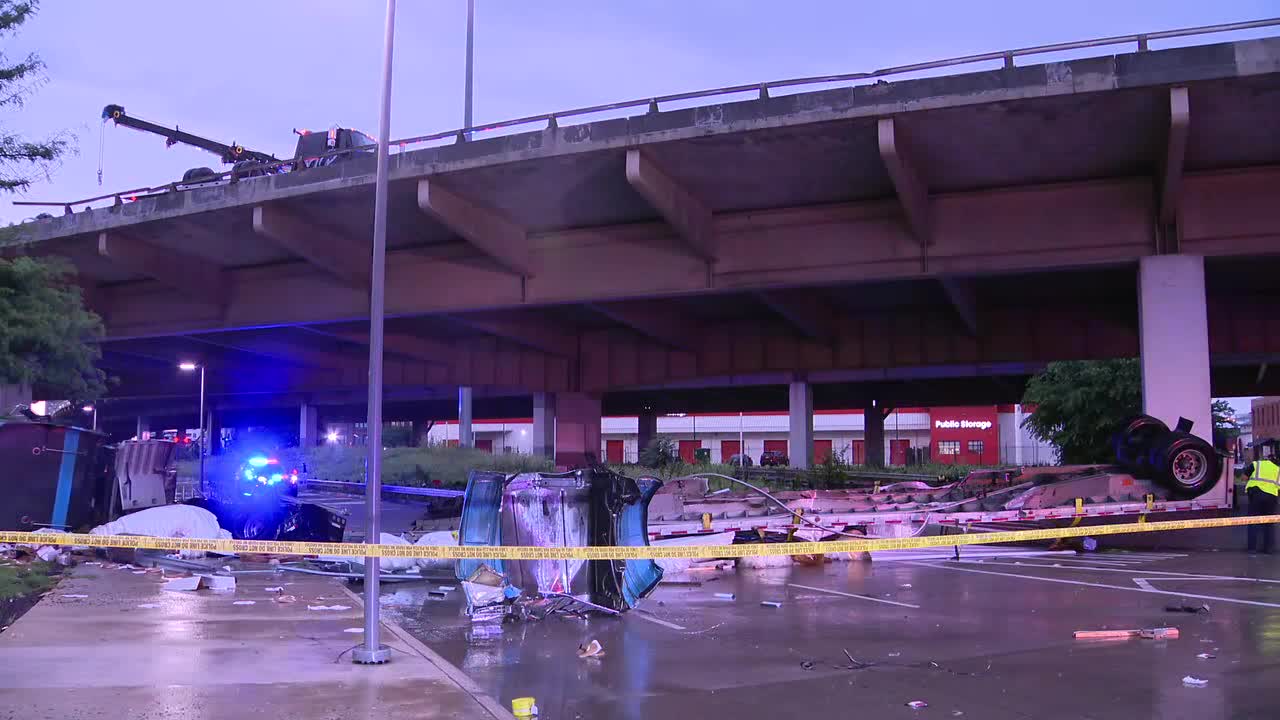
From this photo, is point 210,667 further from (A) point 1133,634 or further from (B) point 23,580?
(A) point 1133,634

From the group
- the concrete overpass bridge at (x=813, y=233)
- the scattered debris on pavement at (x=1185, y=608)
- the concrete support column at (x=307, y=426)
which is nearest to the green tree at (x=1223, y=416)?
the concrete overpass bridge at (x=813, y=233)

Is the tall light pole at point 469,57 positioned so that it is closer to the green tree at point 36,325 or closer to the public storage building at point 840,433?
the green tree at point 36,325

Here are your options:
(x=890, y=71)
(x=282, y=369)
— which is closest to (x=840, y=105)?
(x=890, y=71)

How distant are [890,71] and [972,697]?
13158 mm

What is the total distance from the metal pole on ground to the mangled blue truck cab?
7.20 ft

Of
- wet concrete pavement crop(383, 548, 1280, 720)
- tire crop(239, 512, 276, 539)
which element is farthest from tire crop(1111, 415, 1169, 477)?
tire crop(239, 512, 276, 539)

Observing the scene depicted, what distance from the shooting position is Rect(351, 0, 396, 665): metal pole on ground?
7914mm

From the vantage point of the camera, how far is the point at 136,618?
995cm

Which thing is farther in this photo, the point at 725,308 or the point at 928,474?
the point at 928,474

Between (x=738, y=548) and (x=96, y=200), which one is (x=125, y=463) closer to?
(x=96, y=200)

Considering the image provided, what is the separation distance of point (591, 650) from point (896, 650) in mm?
2738

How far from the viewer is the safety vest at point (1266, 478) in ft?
51.7

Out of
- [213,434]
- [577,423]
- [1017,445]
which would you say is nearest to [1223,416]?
[577,423]

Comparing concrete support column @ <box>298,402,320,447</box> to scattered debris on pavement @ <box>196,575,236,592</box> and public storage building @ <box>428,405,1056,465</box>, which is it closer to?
public storage building @ <box>428,405,1056,465</box>
